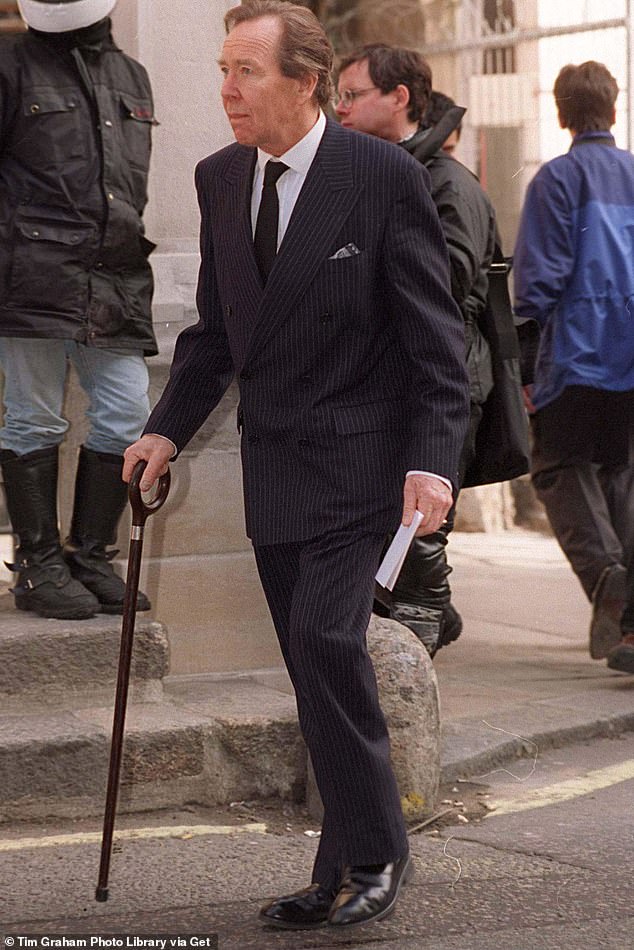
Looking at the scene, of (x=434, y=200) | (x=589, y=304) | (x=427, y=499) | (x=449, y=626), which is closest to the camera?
(x=427, y=499)

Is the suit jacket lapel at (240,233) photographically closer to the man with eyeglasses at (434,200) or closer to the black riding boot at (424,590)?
the man with eyeglasses at (434,200)

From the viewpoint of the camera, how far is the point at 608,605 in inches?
250

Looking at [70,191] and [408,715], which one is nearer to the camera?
[408,715]

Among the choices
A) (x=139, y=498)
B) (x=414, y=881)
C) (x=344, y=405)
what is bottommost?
(x=414, y=881)

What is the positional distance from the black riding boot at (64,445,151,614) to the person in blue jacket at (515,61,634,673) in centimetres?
181

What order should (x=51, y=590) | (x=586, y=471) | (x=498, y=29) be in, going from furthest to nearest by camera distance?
(x=498, y=29) → (x=586, y=471) → (x=51, y=590)

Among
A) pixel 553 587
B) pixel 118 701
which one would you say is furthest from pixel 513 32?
pixel 118 701

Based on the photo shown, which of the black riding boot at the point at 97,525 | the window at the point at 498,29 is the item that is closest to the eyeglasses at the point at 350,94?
the black riding boot at the point at 97,525

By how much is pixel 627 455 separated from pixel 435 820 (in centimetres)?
220

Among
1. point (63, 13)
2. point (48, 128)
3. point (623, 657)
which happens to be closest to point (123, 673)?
point (48, 128)

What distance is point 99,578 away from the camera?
16.8 ft

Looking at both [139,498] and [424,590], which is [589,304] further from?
[139,498]

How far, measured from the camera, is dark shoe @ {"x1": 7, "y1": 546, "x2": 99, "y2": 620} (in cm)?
500

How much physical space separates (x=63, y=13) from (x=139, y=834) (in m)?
2.24
